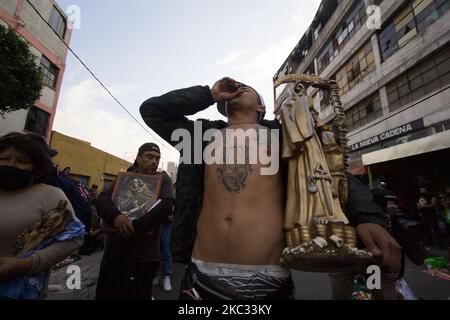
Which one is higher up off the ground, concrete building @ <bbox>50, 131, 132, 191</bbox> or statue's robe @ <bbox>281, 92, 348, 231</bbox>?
concrete building @ <bbox>50, 131, 132, 191</bbox>

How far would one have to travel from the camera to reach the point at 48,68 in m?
14.2

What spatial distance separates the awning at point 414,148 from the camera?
6639 millimetres

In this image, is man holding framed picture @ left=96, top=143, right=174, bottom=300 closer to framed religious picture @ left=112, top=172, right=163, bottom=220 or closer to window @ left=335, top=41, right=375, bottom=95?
framed religious picture @ left=112, top=172, right=163, bottom=220

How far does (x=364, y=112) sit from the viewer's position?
15.1 m

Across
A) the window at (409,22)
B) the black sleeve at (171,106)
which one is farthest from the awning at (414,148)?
the black sleeve at (171,106)

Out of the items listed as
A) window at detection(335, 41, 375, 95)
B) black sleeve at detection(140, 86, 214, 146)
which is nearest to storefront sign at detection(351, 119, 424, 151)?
window at detection(335, 41, 375, 95)

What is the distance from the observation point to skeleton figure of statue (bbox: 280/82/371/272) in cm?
96

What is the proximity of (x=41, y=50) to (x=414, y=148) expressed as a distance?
1813cm

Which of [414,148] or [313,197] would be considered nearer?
[313,197]

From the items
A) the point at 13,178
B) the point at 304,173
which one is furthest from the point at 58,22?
the point at 304,173

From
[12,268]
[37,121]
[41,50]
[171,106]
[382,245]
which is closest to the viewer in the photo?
[382,245]

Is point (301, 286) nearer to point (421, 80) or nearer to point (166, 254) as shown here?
point (166, 254)
